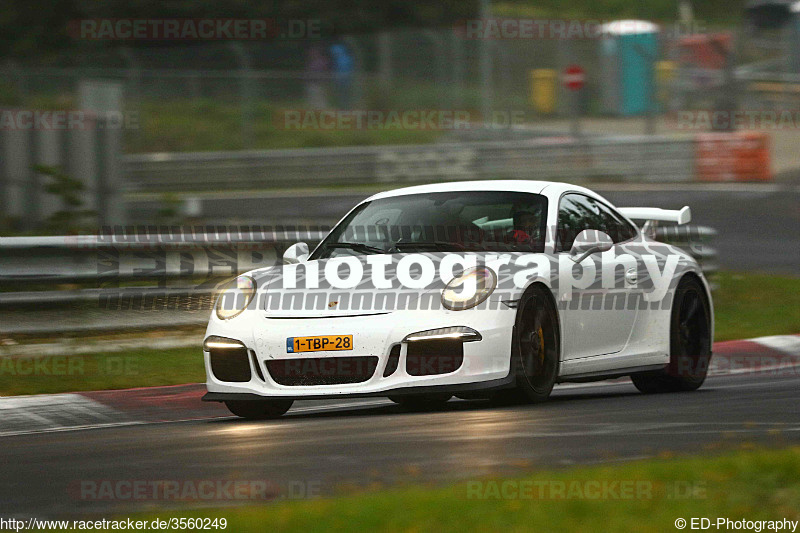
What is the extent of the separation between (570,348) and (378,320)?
1267mm

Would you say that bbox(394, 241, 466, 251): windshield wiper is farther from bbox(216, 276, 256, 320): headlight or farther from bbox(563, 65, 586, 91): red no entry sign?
bbox(563, 65, 586, 91): red no entry sign

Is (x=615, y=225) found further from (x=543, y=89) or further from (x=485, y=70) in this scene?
(x=543, y=89)

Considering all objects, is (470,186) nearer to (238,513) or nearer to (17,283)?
(17,283)

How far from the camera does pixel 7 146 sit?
15297 mm

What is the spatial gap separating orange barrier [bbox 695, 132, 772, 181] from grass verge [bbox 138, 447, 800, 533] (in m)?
21.0

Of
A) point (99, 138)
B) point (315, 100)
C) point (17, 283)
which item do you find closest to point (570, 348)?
point (17, 283)

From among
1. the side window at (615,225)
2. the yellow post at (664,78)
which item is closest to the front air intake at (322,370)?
the side window at (615,225)

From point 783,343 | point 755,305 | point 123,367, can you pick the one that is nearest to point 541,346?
point 123,367

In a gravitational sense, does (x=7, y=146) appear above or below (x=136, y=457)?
above

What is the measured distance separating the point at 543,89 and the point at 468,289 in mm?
24244

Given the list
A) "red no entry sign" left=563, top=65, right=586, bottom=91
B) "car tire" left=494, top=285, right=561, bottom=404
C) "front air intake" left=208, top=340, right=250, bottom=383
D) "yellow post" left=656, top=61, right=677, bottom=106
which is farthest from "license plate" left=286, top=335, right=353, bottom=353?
"yellow post" left=656, top=61, right=677, bottom=106

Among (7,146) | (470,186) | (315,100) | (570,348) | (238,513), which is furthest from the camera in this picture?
(315,100)

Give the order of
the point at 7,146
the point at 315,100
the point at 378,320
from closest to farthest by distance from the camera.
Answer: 1. the point at 378,320
2. the point at 7,146
3. the point at 315,100

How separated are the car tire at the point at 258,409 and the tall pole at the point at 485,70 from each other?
21270mm
